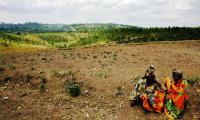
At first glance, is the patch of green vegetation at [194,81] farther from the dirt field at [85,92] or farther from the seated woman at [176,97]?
the seated woman at [176,97]

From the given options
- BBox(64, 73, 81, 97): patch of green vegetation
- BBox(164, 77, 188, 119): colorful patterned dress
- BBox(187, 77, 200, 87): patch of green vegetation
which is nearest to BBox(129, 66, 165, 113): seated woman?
BBox(164, 77, 188, 119): colorful patterned dress

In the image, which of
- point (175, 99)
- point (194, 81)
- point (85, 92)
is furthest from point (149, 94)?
point (85, 92)

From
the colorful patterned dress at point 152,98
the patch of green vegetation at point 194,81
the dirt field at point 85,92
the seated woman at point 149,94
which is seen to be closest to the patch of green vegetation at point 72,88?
the dirt field at point 85,92

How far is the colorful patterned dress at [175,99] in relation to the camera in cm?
890

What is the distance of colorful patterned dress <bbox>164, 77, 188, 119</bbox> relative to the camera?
29.2 feet

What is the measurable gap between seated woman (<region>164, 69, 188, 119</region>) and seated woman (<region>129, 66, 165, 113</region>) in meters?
0.21

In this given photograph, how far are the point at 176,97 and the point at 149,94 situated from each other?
817 mm

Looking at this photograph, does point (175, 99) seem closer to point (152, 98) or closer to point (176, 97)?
point (176, 97)

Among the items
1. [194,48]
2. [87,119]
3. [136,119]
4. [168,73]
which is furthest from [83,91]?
[194,48]

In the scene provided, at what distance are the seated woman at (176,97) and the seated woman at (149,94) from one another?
21cm

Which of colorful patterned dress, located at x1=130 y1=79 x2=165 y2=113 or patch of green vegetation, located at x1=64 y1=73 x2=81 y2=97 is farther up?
colorful patterned dress, located at x1=130 y1=79 x2=165 y2=113

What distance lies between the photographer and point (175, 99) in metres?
8.94

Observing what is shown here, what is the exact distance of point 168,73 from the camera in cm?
1334

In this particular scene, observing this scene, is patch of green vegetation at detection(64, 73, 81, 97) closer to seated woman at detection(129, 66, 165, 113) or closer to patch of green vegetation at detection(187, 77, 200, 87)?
seated woman at detection(129, 66, 165, 113)
